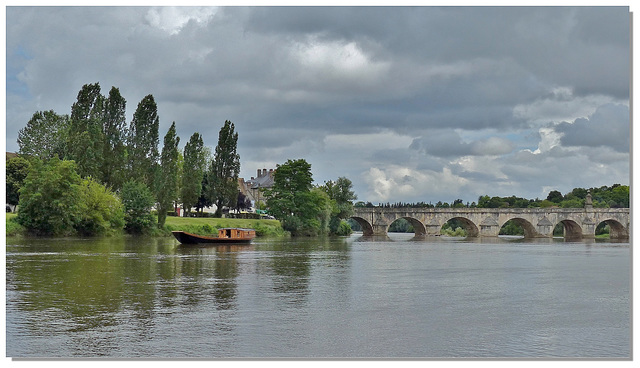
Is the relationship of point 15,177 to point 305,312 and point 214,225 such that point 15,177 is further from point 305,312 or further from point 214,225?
point 305,312

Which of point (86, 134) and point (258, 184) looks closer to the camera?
point (86, 134)

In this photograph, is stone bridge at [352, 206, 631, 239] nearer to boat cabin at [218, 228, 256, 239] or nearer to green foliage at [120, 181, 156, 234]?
green foliage at [120, 181, 156, 234]

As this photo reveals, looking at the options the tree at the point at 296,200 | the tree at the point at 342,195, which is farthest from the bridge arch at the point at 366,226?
the tree at the point at 296,200

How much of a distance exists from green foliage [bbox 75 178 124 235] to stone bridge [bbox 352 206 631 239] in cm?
4772

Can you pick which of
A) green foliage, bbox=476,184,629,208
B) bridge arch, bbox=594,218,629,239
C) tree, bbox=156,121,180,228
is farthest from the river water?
green foliage, bbox=476,184,629,208

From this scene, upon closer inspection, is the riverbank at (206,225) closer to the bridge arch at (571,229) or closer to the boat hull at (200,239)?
the boat hull at (200,239)

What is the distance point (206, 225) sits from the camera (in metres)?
67.9

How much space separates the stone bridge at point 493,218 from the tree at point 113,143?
47.0 meters

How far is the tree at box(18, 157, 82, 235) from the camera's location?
5403 centimetres

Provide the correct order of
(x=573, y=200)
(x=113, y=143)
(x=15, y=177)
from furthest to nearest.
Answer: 1. (x=573, y=200)
2. (x=15, y=177)
3. (x=113, y=143)

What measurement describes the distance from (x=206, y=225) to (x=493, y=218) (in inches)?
2049

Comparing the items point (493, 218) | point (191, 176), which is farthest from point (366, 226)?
point (191, 176)
